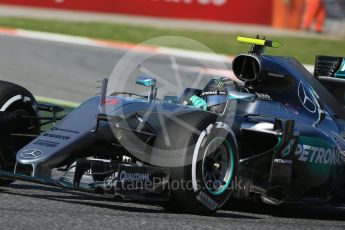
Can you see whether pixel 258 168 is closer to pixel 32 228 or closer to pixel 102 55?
pixel 32 228

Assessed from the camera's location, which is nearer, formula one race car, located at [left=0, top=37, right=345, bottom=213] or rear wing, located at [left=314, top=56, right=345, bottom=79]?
formula one race car, located at [left=0, top=37, right=345, bottom=213]

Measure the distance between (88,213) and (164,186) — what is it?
20.8 inches

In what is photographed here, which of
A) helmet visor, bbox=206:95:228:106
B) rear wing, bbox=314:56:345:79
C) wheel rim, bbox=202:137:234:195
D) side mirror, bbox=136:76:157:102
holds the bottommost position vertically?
wheel rim, bbox=202:137:234:195

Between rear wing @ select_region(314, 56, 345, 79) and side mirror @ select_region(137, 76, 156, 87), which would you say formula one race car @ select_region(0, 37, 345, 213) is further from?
rear wing @ select_region(314, 56, 345, 79)

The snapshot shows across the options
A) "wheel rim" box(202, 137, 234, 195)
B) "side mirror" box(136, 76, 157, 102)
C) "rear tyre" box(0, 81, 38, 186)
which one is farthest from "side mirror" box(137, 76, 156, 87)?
"rear tyre" box(0, 81, 38, 186)

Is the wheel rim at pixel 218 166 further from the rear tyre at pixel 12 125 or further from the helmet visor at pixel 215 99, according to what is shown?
the rear tyre at pixel 12 125

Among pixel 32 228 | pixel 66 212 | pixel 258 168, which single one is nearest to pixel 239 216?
pixel 258 168

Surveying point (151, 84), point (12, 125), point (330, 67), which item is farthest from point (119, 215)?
point (330, 67)

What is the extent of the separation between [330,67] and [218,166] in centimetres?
203

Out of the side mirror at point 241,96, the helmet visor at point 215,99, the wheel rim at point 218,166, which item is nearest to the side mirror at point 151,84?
the helmet visor at point 215,99

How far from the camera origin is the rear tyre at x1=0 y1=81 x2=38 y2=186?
21.0ft

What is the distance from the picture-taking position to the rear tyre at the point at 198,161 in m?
5.64

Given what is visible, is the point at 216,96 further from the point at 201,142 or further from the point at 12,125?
the point at 12,125

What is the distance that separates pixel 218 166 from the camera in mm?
5949
